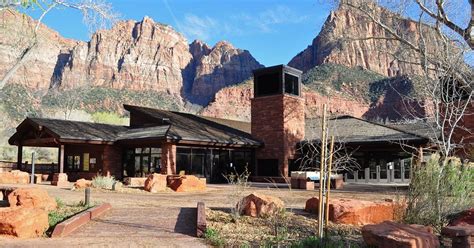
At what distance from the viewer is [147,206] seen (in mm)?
12070

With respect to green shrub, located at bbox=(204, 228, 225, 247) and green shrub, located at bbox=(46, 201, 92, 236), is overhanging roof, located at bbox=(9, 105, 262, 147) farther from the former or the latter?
green shrub, located at bbox=(204, 228, 225, 247)

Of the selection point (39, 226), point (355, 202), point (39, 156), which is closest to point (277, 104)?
point (355, 202)

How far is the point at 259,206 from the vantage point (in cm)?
950

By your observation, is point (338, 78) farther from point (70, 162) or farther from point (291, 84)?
point (70, 162)

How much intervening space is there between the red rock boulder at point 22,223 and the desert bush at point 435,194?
6.83 meters

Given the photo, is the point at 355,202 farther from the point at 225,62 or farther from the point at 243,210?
the point at 225,62

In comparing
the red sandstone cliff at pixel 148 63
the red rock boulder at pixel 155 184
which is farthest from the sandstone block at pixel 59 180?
the red sandstone cliff at pixel 148 63

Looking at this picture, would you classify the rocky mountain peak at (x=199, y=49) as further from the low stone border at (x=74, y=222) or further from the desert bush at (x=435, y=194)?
the desert bush at (x=435, y=194)

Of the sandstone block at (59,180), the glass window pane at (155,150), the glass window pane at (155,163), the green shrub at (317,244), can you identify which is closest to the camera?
the green shrub at (317,244)

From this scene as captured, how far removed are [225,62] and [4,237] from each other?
160m

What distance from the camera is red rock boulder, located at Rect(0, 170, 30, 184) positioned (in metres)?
22.6

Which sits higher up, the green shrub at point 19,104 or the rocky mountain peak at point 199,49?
the rocky mountain peak at point 199,49

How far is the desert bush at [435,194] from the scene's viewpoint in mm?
8133

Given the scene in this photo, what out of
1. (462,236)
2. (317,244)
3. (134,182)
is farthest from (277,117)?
(462,236)
